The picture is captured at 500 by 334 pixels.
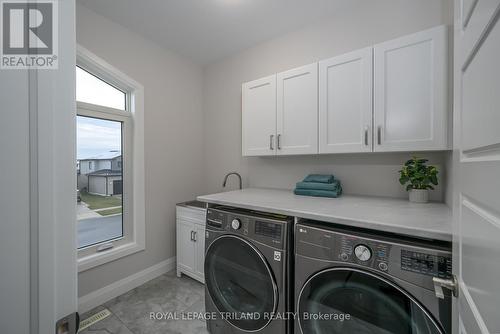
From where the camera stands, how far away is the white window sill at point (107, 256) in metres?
1.80

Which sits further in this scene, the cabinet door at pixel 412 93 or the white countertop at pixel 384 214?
the cabinet door at pixel 412 93

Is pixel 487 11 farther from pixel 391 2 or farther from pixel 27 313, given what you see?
pixel 391 2

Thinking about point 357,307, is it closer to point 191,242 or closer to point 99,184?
point 191,242

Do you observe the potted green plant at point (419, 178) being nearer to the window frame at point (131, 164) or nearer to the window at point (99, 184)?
the window frame at point (131, 164)

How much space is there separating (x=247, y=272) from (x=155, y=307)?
3.56ft

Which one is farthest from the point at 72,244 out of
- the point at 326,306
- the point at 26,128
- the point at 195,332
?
the point at 195,332

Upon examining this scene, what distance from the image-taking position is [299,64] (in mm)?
2082

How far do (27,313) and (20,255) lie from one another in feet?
0.37

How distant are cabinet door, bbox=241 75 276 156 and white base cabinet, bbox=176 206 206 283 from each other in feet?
2.82

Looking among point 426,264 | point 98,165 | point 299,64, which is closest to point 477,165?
point 426,264

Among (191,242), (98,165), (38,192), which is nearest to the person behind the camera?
(38,192)

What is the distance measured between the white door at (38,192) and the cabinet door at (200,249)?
1658 mm

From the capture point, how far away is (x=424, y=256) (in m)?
0.84

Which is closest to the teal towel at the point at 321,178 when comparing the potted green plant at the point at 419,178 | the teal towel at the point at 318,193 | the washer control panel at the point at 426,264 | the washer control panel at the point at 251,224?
the teal towel at the point at 318,193
